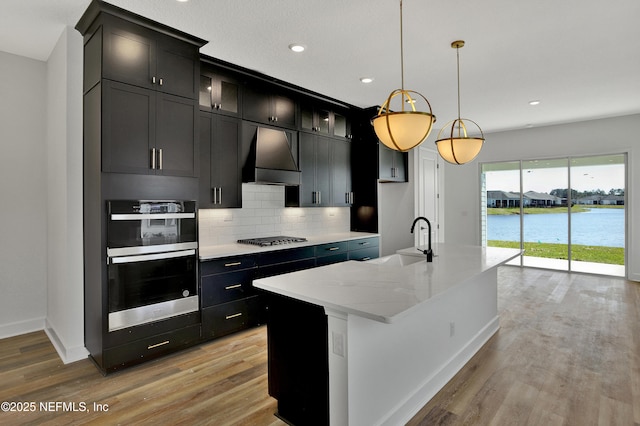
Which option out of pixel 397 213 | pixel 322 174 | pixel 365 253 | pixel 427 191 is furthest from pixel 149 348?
pixel 427 191

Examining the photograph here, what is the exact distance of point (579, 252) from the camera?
22.2ft

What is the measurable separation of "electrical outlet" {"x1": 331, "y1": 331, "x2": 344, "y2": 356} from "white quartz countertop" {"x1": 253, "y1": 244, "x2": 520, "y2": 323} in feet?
0.57

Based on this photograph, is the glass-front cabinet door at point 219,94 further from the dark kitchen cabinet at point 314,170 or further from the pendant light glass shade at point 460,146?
the pendant light glass shade at point 460,146

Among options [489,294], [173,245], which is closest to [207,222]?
[173,245]

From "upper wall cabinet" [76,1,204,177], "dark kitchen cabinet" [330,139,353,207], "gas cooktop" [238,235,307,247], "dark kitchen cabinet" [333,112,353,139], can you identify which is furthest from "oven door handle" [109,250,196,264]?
"dark kitchen cabinet" [333,112,353,139]

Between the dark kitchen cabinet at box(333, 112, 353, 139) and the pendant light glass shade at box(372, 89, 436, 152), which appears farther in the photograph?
the dark kitchen cabinet at box(333, 112, 353, 139)

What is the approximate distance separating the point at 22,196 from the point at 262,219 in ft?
8.57

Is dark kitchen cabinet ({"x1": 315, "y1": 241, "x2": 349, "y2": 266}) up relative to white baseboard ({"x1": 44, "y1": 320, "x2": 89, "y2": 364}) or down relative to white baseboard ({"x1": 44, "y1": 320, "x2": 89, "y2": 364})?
up

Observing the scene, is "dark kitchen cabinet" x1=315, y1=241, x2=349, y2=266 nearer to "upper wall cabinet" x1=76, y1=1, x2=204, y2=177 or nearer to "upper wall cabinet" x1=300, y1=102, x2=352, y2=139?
"upper wall cabinet" x1=300, y1=102, x2=352, y2=139

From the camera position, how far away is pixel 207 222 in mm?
4090

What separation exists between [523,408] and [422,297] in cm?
131

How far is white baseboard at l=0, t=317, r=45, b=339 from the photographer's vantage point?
360cm

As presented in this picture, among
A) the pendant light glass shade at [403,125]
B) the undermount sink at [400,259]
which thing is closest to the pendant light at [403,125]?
the pendant light glass shade at [403,125]

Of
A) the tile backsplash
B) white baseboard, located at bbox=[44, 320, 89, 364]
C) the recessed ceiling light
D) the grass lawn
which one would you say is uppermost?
the recessed ceiling light
